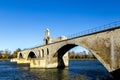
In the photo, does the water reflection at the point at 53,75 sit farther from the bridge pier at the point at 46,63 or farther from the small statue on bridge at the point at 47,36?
the small statue on bridge at the point at 47,36

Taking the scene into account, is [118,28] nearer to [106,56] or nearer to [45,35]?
[106,56]

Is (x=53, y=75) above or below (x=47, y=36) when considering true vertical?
below

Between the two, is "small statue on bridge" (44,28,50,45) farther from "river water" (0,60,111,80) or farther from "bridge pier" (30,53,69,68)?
"river water" (0,60,111,80)

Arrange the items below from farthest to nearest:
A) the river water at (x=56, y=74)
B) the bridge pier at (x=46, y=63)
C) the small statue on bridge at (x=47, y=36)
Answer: the small statue on bridge at (x=47, y=36), the bridge pier at (x=46, y=63), the river water at (x=56, y=74)

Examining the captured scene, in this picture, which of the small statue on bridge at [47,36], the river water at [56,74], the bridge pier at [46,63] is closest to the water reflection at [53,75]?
the river water at [56,74]

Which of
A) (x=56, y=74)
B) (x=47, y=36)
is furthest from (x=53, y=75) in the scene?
(x=47, y=36)

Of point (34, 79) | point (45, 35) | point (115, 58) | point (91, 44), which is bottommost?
point (34, 79)

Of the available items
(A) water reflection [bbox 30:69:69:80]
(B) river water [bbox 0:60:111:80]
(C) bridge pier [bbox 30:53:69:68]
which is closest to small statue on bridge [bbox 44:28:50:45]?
(C) bridge pier [bbox 30:53:69:68]

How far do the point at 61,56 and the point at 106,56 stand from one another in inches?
1472

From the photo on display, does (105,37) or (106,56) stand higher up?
(105,37)

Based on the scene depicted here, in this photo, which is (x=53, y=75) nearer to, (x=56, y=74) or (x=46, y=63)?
(x=56, y=74)

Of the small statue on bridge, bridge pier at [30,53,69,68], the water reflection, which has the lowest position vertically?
the water reflection

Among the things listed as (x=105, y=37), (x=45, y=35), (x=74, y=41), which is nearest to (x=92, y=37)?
(x=105, y=37)

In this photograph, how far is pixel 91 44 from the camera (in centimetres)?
4509
